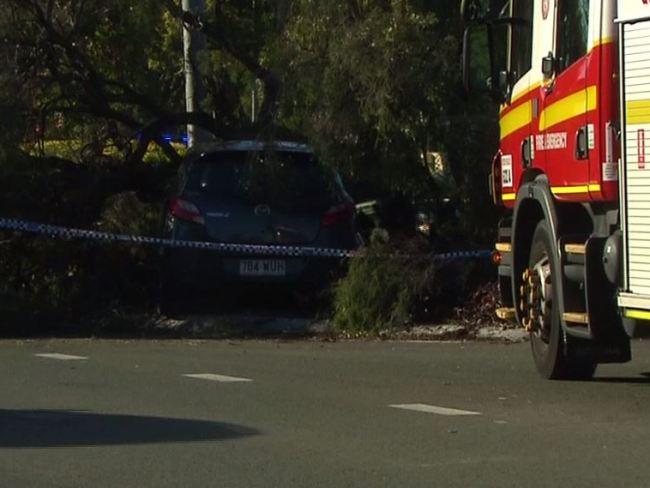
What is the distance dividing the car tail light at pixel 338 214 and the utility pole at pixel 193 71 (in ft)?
9.42

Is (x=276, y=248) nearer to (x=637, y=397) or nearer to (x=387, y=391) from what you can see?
(x=387, y=391)

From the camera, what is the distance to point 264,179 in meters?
14.0

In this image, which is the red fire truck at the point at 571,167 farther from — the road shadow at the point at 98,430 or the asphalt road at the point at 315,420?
the road shadow at the point at 98,430

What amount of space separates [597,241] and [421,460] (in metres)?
2.09

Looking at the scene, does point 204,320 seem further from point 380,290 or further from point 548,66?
point 548,66

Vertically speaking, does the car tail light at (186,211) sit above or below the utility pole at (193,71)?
below

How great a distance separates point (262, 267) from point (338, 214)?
3.21 ft

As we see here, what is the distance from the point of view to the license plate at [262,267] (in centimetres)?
1391

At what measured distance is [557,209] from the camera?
937cm

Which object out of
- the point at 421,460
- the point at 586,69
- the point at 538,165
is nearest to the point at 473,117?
the point at 538,165

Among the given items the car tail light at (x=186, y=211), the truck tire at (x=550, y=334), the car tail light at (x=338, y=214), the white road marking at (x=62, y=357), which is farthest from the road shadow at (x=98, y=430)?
the car tail light at (x=338, y=214)

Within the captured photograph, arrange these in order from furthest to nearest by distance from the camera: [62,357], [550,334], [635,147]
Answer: [62,357] < [550,334] < [635,147]

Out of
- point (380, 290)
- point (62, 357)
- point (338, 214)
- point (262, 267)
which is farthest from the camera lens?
point (338, 214)

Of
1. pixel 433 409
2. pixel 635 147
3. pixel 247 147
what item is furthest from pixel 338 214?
pixel 635 147
